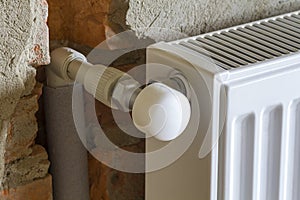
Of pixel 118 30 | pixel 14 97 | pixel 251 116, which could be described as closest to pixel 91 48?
pixel 118 30

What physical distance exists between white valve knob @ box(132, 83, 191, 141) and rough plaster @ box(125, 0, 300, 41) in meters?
0.17

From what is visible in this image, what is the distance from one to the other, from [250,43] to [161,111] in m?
0.21

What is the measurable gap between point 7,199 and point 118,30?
0.27 metres

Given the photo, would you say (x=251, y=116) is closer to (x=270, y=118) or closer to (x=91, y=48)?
A: (x=270, y=118)

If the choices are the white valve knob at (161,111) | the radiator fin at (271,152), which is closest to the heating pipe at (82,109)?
the white valve knob at (161,111)

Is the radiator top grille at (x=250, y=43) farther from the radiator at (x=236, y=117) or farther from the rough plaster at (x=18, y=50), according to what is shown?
the rough plaster at (x=18, y=50)

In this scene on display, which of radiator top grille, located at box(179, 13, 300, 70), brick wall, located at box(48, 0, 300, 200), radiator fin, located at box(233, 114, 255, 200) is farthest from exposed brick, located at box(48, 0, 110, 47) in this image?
radiator fin, located at box(233, 114, 255, 200)

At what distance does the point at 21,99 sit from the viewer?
870mm

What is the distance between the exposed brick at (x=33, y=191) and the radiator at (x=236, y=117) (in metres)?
0.14

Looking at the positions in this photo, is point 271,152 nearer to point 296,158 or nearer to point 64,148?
point 296,158

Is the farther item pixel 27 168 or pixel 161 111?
pixel 27 168

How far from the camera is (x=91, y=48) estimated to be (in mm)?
958

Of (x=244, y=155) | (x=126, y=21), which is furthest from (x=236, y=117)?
(x=126, y=21)

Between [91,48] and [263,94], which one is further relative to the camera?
[91,48]
